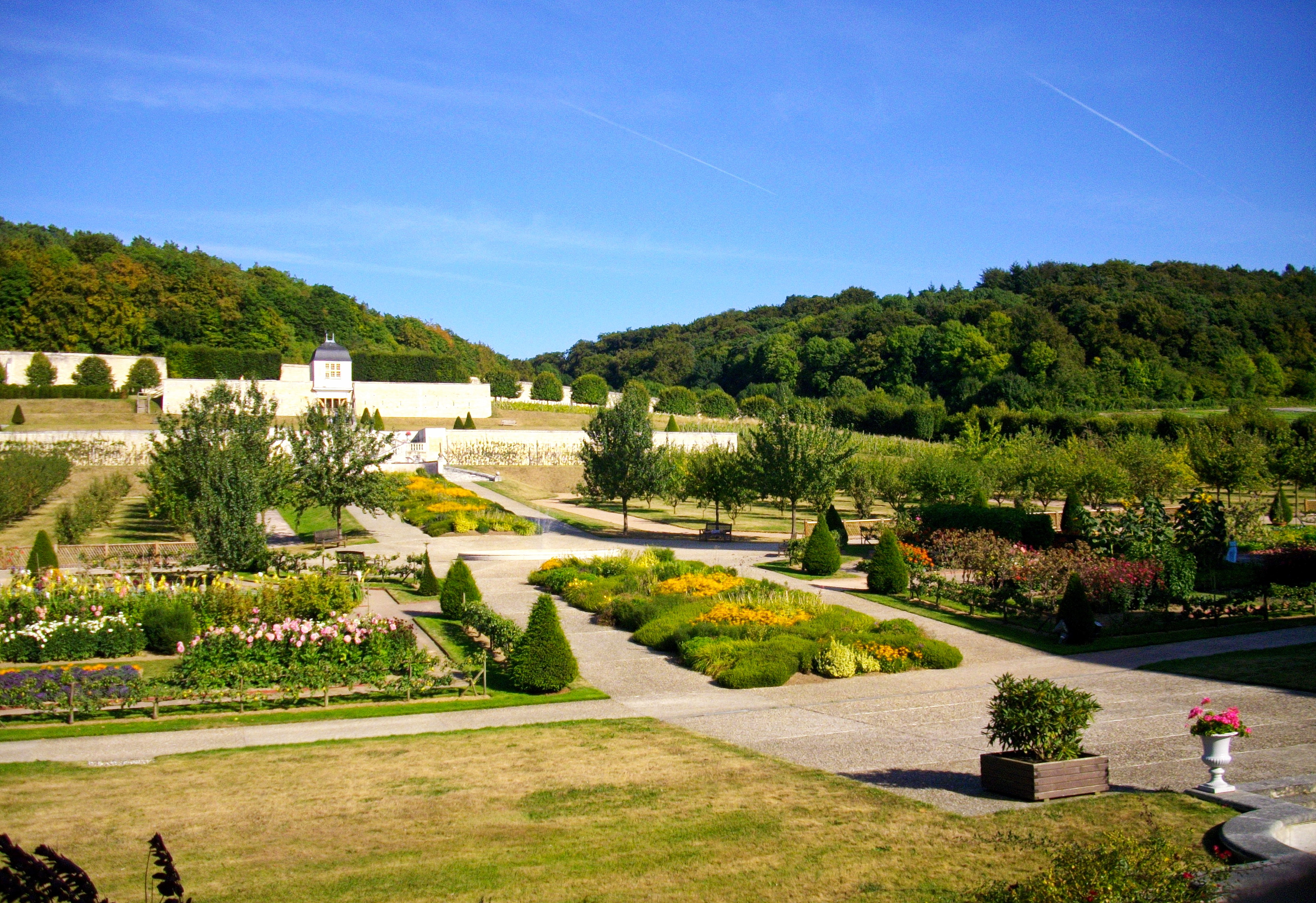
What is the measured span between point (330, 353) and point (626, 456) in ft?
81.9

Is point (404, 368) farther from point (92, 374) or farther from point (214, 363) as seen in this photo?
point (92, 374)

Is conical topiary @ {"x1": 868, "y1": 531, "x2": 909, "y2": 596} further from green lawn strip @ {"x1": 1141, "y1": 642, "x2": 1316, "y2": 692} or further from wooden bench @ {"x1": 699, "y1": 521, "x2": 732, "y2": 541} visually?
wooden bench @ {"x1": 699, "y1": 521, "x2": 732, "y2": 541}

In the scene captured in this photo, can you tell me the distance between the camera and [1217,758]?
26.5 feet

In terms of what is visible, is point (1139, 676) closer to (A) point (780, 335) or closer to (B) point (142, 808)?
(B) point (142, 808)

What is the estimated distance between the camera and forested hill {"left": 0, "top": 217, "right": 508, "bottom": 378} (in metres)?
63.9

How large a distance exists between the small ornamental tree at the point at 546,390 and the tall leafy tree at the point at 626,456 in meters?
43.1

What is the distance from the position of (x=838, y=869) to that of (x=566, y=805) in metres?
2.82

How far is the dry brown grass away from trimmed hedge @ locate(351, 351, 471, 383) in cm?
5703

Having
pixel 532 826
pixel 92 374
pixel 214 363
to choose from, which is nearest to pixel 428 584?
pixel 532 826

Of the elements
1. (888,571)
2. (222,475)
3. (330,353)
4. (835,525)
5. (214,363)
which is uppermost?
(214,363)

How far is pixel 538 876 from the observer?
693 centimetres

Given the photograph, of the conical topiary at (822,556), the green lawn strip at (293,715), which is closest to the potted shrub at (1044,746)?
the green lawn strip at (293,715)

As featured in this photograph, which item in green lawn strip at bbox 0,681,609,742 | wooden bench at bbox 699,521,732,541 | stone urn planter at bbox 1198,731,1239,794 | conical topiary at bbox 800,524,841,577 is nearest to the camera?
stone urn planter at bbox 1198,731,1239,794

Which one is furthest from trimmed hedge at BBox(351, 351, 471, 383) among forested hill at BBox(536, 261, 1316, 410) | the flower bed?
the flower bed
